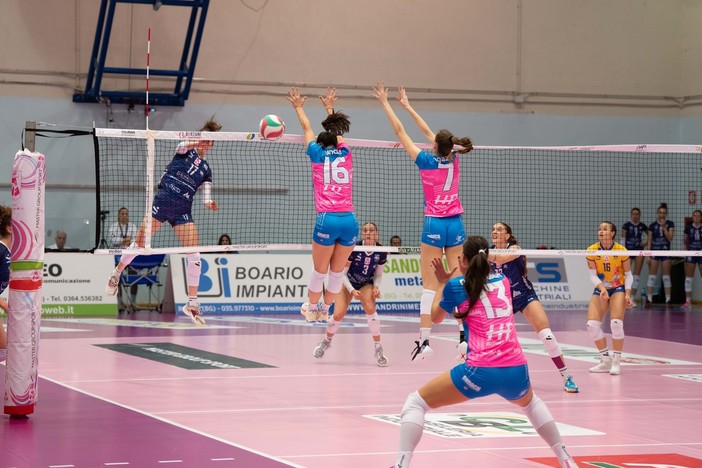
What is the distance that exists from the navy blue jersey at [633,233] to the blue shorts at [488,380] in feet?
61.0

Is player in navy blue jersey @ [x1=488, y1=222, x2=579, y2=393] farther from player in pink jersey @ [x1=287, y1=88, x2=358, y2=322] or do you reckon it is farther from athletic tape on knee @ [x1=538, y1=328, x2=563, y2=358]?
player in pink jersey @ [x1=287, y1=88, x2=358, y2=322]

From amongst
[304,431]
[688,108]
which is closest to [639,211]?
[688,108]

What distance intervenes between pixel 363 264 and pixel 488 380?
7330mm

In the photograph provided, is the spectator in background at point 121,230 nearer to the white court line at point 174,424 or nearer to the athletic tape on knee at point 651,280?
the white court line at point 174,424

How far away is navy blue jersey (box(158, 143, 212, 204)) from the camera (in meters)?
13.0

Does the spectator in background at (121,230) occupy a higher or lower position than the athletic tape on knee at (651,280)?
higher

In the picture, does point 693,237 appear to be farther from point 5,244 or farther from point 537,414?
point 537,414

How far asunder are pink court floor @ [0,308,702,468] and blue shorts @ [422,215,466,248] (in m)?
1.67

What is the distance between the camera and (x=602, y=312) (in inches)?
518

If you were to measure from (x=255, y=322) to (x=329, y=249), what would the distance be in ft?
26.2

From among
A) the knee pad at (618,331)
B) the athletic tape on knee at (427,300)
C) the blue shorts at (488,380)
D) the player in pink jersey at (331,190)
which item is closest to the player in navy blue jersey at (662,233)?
the knee pad at (618,331)

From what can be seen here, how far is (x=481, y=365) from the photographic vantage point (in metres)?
6.74

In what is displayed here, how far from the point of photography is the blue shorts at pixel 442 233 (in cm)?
1195

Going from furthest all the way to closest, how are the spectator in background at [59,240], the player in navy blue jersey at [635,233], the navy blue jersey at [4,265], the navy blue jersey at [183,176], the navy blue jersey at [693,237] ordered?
the player in navy blue jersey at [635,233] → the navy blue jersey at [693,237] → the spectator in background at [59,240] → the navy blue jersey at [183,176] → the navy blue jersey at [4,265]
